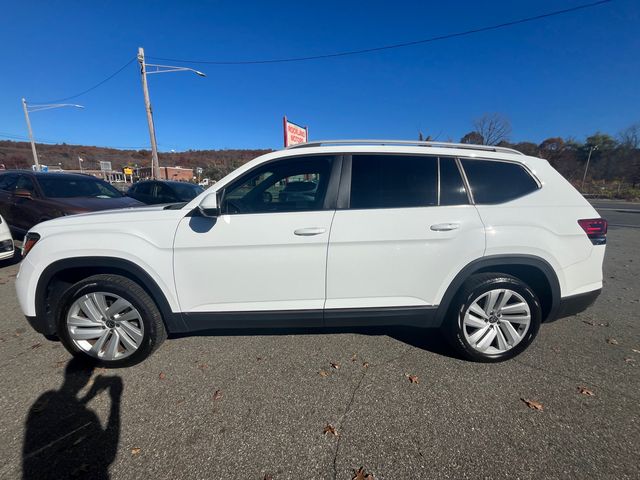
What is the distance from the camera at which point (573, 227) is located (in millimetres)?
2451

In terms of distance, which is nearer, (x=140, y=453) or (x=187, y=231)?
(x=140, y=453)

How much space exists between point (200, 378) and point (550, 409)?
2.65 m

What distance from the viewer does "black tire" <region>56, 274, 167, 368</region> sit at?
2363mm

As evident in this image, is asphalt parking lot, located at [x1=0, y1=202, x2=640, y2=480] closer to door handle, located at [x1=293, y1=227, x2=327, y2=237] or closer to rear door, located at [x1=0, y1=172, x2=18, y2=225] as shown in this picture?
door handle, located at [x1=293, y1=227, x2=327, y2=237]

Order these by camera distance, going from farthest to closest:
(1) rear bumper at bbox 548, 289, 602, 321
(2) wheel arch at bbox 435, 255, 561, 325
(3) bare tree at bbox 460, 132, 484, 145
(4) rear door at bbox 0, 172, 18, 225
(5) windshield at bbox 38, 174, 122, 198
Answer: (3) bare tree at bbox 460, 132, 484, 145
(4) rear door at bbox 0, 172, 18, 225
(5) windshield at bbox 38, 174, 122, 198
(1) rear bumper at bbox 548, 289, 602, 321
(2) wheel arch at bbox 435, 255, 561, 325

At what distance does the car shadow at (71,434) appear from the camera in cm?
164

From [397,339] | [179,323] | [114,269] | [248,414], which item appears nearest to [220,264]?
[179,323]

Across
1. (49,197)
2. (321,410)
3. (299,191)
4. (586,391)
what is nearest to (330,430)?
(321,410)

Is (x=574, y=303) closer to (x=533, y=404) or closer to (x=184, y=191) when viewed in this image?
(x=533, y=404)

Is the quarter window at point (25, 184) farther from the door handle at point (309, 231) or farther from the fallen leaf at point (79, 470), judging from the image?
the door handle at point (309, 231)

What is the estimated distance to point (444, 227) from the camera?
2336mm

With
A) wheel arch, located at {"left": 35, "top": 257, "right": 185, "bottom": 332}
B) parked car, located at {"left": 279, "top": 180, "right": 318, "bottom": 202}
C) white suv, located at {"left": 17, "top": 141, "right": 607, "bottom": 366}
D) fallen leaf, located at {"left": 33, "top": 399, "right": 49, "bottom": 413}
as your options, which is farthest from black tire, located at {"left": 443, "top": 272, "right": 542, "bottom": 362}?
fallen leaf, located at {"left": 33, "top": 399, "right": 49, "bottom": 413}

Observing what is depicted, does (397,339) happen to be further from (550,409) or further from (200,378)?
(200,378)

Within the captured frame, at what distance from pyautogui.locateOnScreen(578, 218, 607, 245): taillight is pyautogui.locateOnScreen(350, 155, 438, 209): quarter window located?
131 centimetres
